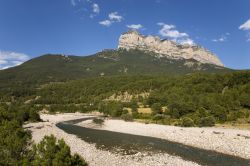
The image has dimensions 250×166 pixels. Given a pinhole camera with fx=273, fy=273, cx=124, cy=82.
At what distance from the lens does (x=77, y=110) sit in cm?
15250

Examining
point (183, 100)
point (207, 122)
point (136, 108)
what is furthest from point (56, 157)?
point (136, 108)

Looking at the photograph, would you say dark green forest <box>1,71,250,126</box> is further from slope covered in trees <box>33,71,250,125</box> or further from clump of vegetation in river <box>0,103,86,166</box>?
clump of vegetation in river <box>0,103,86,166</box>

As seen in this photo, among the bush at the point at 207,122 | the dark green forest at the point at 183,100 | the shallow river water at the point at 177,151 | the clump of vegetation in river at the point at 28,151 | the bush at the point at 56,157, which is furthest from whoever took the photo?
the dark green forest at the point at 183,100

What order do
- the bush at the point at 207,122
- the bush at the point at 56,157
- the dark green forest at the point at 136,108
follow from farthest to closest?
the bush at the point at 207,122, the dark green forest at the point at 136,108, the bush at the point at 56,157

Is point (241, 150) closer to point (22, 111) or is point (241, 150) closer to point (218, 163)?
point (218, 163)

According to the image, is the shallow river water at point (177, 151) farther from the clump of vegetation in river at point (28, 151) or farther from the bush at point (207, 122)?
the bush at point (207, 122)

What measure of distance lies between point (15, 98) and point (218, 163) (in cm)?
18268

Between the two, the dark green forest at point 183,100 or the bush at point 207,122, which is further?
the dark green forest at point 183,100

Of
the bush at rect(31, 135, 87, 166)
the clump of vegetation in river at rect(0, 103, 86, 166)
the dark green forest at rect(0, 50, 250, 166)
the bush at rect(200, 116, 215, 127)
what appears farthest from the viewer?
the bush at rect(200, 116, 215, 127)

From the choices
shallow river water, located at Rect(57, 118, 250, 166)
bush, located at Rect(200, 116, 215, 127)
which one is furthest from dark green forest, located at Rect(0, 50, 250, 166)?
shallow river water, located at Rect(57, 118, 250, 166)

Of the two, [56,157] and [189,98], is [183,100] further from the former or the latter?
[56,157]

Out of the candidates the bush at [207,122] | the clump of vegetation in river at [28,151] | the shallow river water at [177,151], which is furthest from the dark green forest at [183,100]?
the clump of vegetation in river at [28,151]

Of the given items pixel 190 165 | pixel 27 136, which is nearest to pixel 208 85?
pixel 190 165


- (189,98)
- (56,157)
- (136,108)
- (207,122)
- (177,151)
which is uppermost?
(189,98)
